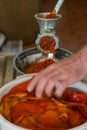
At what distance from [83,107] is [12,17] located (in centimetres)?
55

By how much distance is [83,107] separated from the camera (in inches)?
15.5

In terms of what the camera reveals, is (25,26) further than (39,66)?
Yes

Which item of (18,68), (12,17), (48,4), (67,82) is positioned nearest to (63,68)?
(67,82)

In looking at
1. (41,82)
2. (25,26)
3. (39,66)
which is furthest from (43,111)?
(25,26)

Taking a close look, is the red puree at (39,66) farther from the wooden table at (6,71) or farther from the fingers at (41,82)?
the fingers at (41,82)

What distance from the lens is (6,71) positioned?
0.68 m

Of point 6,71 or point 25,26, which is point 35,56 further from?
point 25,26

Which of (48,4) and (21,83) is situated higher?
(21,83)

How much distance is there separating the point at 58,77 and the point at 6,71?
357 mm

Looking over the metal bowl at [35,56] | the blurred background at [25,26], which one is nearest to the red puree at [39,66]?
the metal bowl at [35,56]

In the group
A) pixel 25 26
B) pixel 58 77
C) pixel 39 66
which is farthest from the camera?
pixel 25 26

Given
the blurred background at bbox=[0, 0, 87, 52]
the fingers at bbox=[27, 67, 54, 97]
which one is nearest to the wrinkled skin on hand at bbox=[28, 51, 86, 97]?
the fingers at bbox=[27, 67, 54, 97]

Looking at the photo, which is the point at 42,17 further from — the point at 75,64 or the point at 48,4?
the point at 48,4

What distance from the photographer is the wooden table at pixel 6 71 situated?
0.64 m
